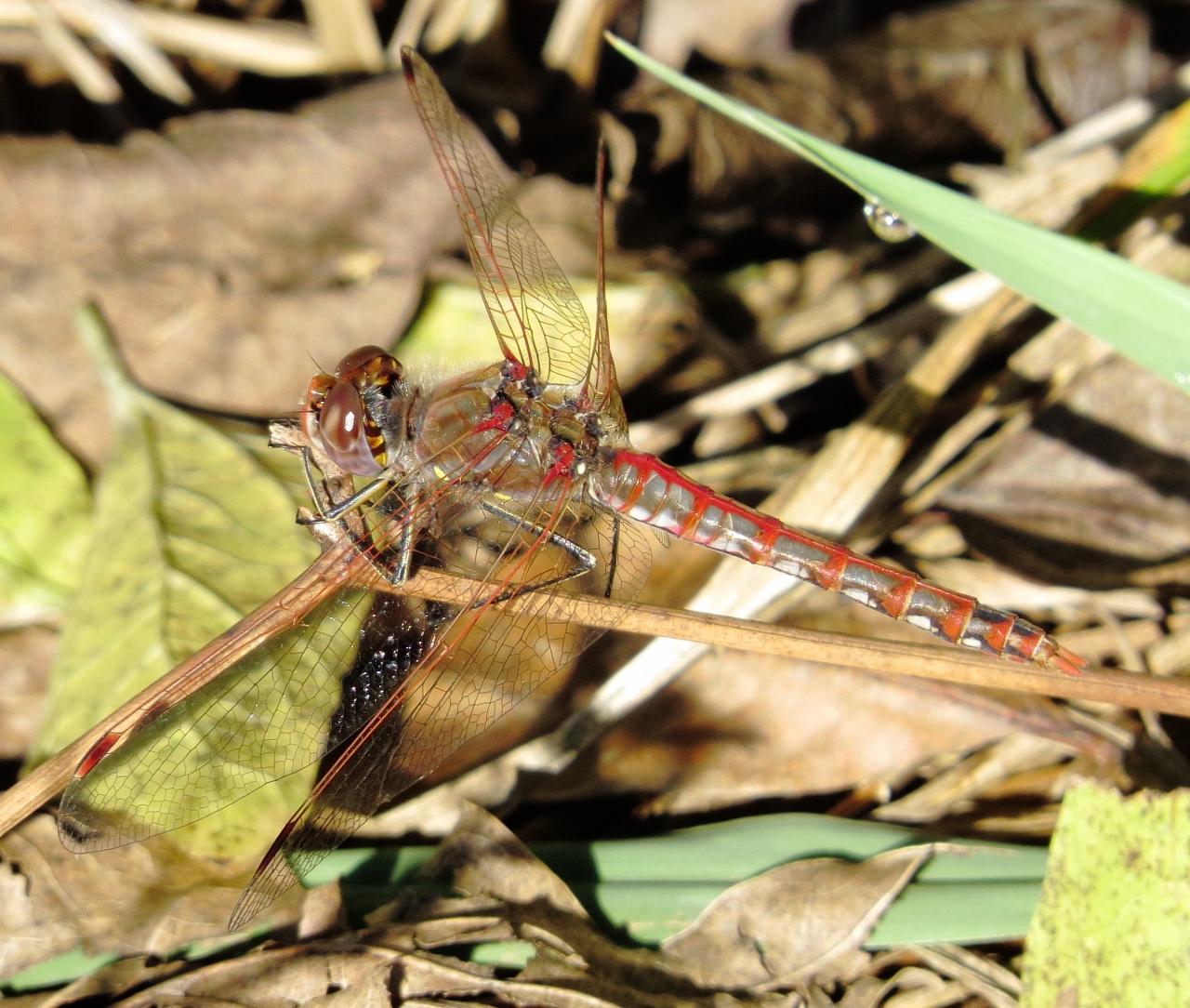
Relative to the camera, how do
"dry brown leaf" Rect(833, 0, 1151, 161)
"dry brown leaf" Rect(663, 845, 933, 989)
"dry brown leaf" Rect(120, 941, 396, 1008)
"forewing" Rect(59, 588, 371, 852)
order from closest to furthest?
"forewing" Rect(59, 588, 371, 852), "dry brown leaf" Rect(120, 941, 396, 1008), "dry brown leaf" Rect(663, 845, 933, 989), "dry brown leaf" Rect(833, 0, 1151, 161)

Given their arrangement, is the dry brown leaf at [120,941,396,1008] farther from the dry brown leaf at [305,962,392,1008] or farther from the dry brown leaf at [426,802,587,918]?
the dry brown leaf at [426,802,587,918]

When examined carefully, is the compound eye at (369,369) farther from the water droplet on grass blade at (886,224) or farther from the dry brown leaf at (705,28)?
the dry brown leaf at (705,28)

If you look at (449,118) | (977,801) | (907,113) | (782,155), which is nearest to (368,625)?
(449,118)

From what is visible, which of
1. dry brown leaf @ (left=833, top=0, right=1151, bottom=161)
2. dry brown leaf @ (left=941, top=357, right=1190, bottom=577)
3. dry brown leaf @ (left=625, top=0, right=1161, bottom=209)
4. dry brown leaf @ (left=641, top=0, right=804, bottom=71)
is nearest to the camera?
dry brown leaf @ (left=941, top=357, right=1190, bottom=577)

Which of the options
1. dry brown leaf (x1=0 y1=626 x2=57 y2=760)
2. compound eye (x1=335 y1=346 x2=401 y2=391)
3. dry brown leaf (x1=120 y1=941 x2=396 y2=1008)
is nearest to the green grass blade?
compound eye (x1=335 y1=346 x2=401 y2=391)

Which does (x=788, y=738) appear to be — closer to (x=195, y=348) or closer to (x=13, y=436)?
(x=195, y=348)
